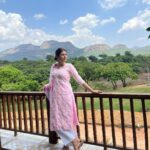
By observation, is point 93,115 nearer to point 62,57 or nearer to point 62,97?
point 62,97

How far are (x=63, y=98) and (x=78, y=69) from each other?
38.5 m

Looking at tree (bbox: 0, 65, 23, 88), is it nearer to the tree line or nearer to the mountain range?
the tree line

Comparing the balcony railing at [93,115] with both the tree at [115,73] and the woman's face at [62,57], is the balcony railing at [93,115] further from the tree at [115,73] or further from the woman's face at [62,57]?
the tree at [115,73]

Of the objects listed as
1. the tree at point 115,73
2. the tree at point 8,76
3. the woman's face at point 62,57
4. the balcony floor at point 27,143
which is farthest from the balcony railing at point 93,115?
the tree at point 115,73

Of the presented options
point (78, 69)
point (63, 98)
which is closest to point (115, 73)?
point (78, 69)

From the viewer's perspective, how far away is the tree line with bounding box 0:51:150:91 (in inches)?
936

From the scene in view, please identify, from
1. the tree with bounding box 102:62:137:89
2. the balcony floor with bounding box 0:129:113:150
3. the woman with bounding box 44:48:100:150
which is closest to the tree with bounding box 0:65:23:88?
the balcony floor with bounding box 0:129:113:150

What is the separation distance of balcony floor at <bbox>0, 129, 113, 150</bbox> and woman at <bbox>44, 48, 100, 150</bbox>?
369 millimetres

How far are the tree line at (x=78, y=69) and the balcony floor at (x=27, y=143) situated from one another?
672 inches

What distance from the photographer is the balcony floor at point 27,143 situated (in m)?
4.12

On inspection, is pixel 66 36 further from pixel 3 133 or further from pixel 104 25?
pixel 3 133

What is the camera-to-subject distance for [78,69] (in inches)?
1652

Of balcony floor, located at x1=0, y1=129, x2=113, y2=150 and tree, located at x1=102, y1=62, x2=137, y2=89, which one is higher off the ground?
tree, located at x1=102, y1=62, x2=137, y2=89

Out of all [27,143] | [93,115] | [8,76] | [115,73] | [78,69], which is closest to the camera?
[93,115]
